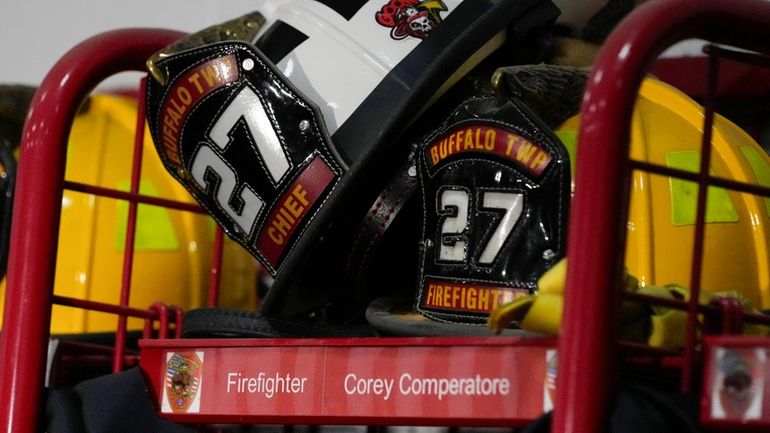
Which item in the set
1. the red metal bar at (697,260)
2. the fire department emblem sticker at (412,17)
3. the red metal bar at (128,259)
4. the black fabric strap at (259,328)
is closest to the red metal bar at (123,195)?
the red metal bar at (128,259)

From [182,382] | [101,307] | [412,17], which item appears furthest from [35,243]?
[412,17]

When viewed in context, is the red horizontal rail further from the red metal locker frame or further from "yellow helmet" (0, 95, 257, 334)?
the red metal locker frame

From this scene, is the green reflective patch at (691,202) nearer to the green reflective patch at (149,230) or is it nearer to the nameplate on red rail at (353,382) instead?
the nameplate on red rail at (353,382)

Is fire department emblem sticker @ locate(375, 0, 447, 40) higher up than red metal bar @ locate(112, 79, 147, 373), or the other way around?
fire department emblem sticker @ locate(375, 0, 447, 40)

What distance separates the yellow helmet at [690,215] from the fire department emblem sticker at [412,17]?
139 mm

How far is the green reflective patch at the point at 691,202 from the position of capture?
119 centimetres

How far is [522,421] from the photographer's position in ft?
3.12

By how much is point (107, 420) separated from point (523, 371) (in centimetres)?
41

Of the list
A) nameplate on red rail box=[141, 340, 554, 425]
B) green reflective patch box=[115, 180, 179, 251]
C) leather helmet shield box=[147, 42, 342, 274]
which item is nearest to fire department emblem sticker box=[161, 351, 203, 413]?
nameplate on red rail box=[141, 340, 554, 425]

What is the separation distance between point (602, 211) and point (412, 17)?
39 cm

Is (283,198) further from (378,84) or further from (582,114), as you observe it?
(582,114)

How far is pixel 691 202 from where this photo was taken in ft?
3.96

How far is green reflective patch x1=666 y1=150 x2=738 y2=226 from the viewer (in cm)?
119

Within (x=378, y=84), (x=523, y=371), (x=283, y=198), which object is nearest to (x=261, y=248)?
(x=283, y=198)
